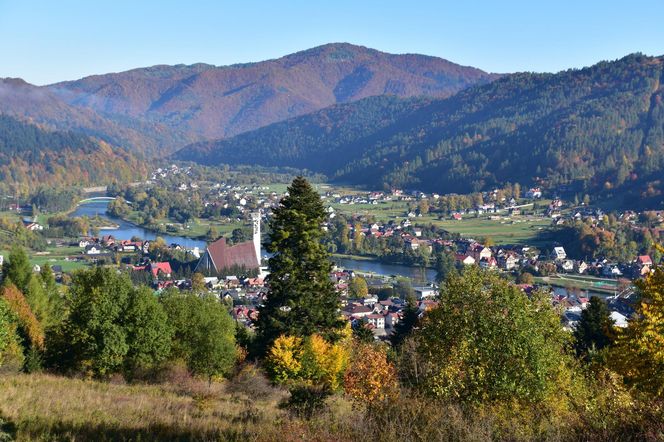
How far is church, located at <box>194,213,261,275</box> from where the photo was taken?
117 feet

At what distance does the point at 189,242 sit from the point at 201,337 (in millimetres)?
39765

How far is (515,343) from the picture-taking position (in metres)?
7.09

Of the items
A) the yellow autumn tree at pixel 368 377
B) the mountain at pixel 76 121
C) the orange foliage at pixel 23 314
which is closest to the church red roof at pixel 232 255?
the orange foliage at pixel 23 314

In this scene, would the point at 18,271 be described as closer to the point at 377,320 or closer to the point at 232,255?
the point at 377,320

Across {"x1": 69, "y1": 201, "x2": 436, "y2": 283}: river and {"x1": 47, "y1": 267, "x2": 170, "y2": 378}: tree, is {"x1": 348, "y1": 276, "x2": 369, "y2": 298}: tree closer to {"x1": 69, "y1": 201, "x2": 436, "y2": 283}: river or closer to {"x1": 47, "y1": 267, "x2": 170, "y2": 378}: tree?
{"x1": 69, "y1": 201, "x2": 436, "y2": 283}: river

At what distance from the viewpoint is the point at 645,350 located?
5770 millimetres

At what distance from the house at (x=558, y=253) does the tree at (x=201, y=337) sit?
1265 inches

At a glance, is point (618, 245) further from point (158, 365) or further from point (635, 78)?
point (635, 78)

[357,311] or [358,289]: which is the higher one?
[357,311]

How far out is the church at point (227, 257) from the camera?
35.8 m

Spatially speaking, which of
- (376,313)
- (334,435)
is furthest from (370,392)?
(376,313)

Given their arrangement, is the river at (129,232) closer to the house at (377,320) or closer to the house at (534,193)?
the house at (377,320)

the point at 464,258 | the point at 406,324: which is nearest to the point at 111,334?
the point at 406,324

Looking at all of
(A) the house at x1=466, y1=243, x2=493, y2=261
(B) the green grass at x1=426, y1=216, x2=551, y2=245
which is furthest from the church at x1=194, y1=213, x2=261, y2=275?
(B) the green grass at x1=426, y1=216, x2=551, y2=245
